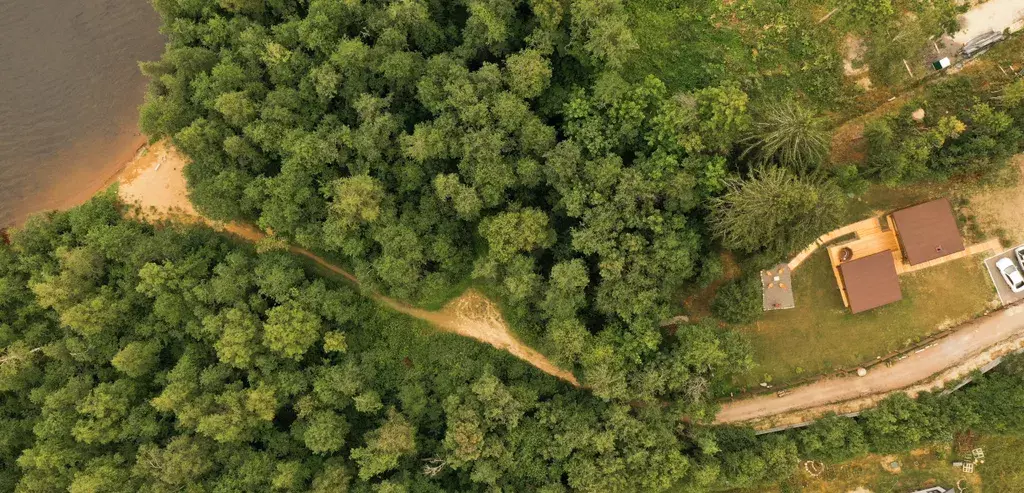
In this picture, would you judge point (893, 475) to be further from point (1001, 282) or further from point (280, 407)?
point (280, 407)

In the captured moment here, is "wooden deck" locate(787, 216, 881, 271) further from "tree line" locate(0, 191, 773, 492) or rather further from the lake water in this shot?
the lake water

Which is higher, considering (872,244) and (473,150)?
(473,150)

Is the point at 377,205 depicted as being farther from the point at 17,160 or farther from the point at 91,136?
the point at 17,160

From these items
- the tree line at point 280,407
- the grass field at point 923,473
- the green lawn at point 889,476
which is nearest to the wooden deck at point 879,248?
the tree line at point 280,407

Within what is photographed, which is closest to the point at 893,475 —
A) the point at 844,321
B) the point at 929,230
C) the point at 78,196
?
the point at 844,321

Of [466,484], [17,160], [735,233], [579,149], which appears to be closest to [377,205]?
[579,149]

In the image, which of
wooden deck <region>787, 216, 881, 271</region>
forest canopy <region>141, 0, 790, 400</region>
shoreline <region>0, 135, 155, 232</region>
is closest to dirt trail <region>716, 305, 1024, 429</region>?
forest canopy <region>141, 0, 790, 400</region>
